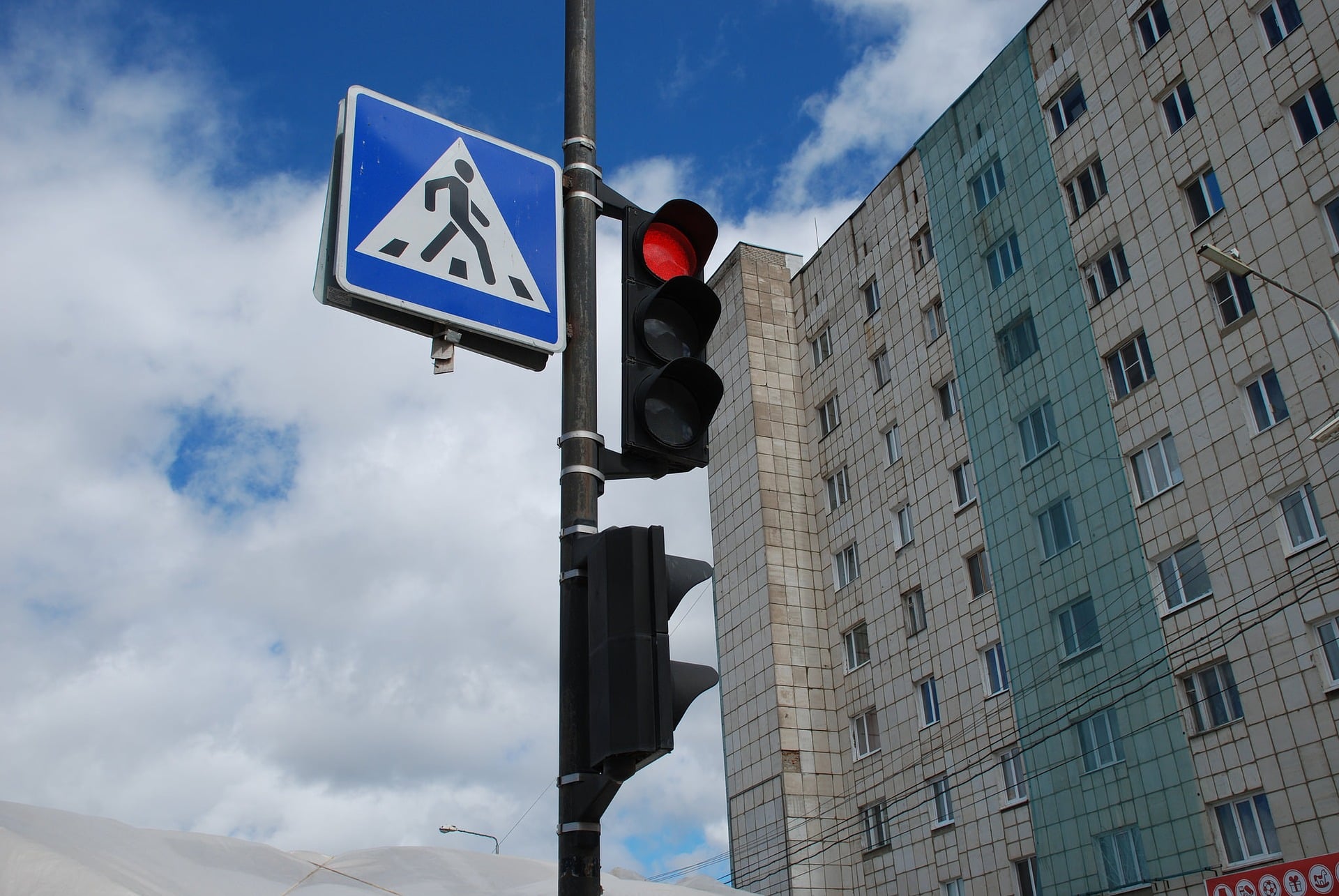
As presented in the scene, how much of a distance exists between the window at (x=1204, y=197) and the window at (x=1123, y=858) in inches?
523

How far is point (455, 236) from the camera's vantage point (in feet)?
14.1

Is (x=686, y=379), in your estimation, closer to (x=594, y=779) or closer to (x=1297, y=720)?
(x=594, y=779)

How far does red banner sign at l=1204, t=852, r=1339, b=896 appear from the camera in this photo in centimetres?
1753

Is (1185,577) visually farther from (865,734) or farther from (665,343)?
(665,343)

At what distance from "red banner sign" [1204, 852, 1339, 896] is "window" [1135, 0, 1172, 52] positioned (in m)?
18.4

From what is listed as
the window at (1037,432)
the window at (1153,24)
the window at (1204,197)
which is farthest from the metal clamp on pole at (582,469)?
the window at (1153,24)

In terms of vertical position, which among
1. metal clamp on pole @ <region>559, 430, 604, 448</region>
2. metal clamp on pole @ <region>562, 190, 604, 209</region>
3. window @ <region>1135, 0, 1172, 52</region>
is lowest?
metal clamp on pole @ <region>559, 430, 604, 448</region>

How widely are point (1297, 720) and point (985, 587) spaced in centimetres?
958

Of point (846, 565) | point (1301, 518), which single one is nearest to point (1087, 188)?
point (1301, 518)

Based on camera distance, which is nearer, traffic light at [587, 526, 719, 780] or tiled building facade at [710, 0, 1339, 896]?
traffic light at [587, 526, 719, 780]

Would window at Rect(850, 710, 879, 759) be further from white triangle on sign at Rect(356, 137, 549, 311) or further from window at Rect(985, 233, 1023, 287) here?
white triangle on sign at Rect(356, 137, 549, 311)

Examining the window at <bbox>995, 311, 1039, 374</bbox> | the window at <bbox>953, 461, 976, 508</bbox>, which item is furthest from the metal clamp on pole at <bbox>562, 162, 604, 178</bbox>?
the window at <bbox>953, 461, 976, 508</bbox>

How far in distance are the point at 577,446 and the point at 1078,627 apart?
79.6 feet

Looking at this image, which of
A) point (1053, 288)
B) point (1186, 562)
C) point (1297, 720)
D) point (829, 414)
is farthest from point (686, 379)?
point (829, 414)
